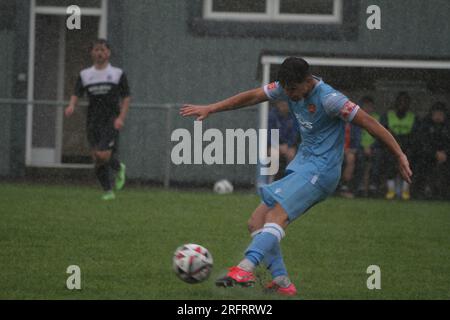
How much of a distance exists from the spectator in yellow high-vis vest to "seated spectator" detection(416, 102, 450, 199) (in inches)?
7.7

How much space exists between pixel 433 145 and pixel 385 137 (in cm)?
1090

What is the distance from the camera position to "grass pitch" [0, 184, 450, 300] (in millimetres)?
7785

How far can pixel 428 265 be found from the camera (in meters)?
9.52

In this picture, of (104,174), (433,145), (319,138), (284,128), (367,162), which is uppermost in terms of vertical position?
(319,138)

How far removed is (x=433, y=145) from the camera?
1789cm

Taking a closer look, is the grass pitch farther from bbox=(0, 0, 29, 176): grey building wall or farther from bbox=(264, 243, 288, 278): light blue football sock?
bbox=(0, 0, 29, 176): grey building wall

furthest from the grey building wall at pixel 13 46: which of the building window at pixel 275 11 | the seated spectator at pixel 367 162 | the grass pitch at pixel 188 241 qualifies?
the seated spectator at pixel 367 162

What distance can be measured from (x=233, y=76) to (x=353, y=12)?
98.2 inches

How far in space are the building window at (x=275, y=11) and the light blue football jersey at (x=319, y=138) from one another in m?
11.6

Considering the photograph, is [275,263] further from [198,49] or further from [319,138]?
[198,49]

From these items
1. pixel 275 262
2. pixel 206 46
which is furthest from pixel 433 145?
pixel 275 262

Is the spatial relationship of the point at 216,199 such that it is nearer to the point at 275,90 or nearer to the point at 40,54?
the point at 40,54

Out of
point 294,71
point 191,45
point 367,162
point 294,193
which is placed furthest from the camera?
point 191,45

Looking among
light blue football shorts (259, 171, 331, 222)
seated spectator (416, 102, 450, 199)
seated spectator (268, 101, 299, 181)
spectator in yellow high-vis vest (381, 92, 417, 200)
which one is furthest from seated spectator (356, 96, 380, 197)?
light blue football shorts (259, 171, 331, 222)
